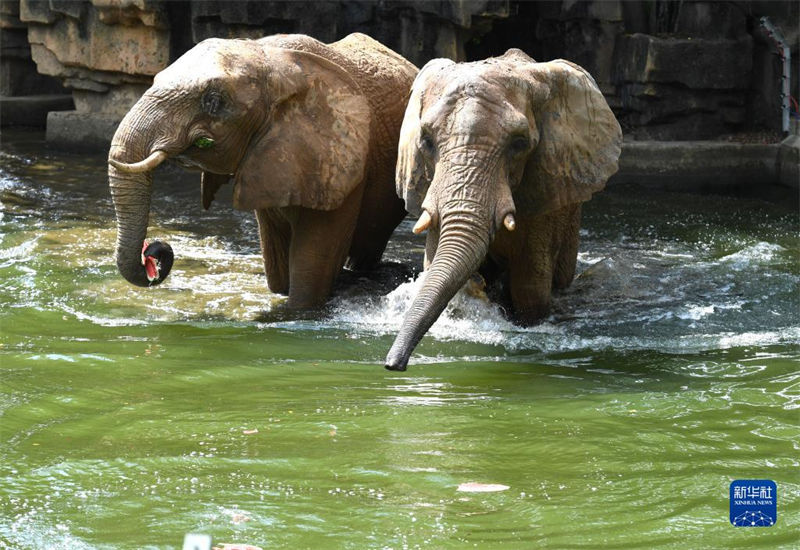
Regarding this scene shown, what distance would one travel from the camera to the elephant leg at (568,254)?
959 centimetres

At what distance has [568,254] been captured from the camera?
987 centimetres

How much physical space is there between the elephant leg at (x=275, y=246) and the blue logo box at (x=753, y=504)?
497cm

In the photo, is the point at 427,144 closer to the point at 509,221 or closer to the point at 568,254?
the point at 509,221

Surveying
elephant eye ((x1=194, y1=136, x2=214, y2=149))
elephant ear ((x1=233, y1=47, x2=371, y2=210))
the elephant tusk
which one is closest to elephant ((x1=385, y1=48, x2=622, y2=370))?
elephant ear ((x1=233, y1=47, x2=371, y2=210))

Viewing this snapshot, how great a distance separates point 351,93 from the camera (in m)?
9.45

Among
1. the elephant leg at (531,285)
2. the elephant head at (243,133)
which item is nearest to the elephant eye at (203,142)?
the elephant head at (243,133)

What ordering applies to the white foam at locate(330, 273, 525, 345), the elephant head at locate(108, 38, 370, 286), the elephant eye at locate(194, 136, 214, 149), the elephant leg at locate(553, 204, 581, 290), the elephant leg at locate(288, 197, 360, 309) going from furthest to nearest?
1. the elephant leg at locate(553, 204, 581, 290)
2. the elephant leg at locate(288, 197, 360, 309)
3. the white foam at locate(330, 273, 525, 345)
4. the elephant eye at locate(194, 136, 214, 149)
5. the elephant head at locate(108, 38, 370, 286)

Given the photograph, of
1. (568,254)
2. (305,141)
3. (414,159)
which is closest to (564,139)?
(414,159)

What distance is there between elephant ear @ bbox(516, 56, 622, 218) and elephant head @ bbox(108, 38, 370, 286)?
53.3 inches

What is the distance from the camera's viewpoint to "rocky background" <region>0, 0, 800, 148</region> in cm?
1563

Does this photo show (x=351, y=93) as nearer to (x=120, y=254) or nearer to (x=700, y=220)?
(x=120, y=254)

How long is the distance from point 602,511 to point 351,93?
4.85m

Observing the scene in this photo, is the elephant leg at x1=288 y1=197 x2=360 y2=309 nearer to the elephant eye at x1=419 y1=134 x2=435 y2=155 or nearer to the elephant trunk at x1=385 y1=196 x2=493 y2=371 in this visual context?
the elephant eye at x1=419 y1=134 x2=435 y2=155

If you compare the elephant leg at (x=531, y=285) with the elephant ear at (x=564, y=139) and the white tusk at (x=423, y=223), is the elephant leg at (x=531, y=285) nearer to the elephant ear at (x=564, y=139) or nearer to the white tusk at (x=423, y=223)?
the elephant ear at (x=564, y=139)
